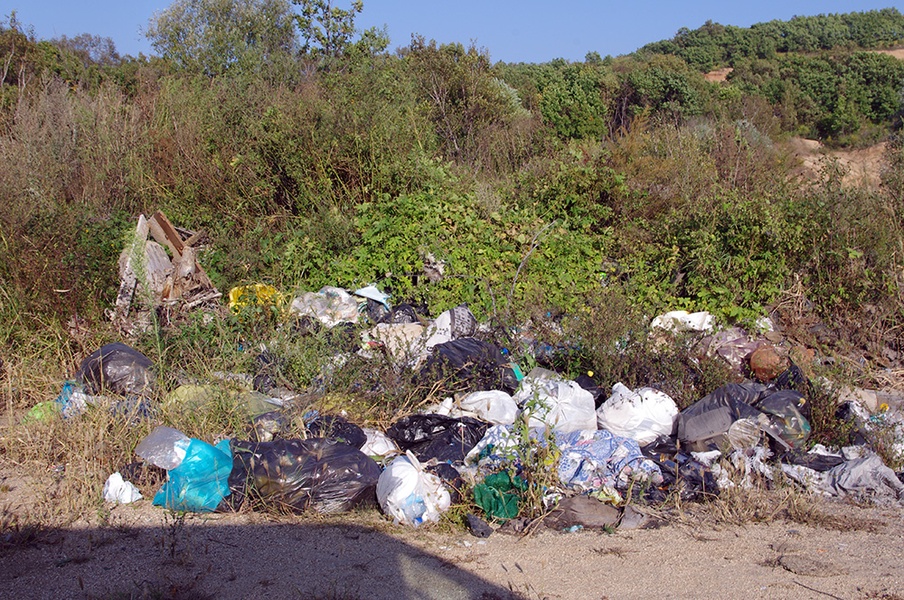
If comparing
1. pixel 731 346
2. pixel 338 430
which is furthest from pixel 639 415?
pixel 338 430

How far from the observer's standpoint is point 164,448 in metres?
3.80

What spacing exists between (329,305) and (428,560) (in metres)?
3.25

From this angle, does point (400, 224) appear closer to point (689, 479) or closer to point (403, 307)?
point (403, 307)

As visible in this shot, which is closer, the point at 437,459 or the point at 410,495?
the point at 410,495

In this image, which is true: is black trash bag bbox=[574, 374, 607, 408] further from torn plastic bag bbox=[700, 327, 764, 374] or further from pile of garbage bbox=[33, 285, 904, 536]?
torn plastic bag bbox=[700, 327, 764, 374]

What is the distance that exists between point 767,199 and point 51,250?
250 inches

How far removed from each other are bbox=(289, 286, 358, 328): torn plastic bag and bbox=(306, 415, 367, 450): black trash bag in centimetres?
163

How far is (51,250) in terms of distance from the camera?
6.00 m

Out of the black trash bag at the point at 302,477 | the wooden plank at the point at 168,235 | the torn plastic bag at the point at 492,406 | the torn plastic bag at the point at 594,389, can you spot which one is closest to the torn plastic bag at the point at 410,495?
the black trash bag at the point at 302,477

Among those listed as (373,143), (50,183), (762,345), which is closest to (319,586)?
(762,345)

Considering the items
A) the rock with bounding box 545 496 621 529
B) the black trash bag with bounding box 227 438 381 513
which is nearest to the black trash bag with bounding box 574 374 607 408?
the rock with bounding box 545 496 621 529

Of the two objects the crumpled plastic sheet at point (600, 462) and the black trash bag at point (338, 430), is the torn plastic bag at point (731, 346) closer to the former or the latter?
the crumpled plastic sheet at point (600, 462)

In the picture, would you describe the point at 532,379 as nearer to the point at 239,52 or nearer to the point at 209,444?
the point at 209,444

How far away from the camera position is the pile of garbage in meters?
3.68
